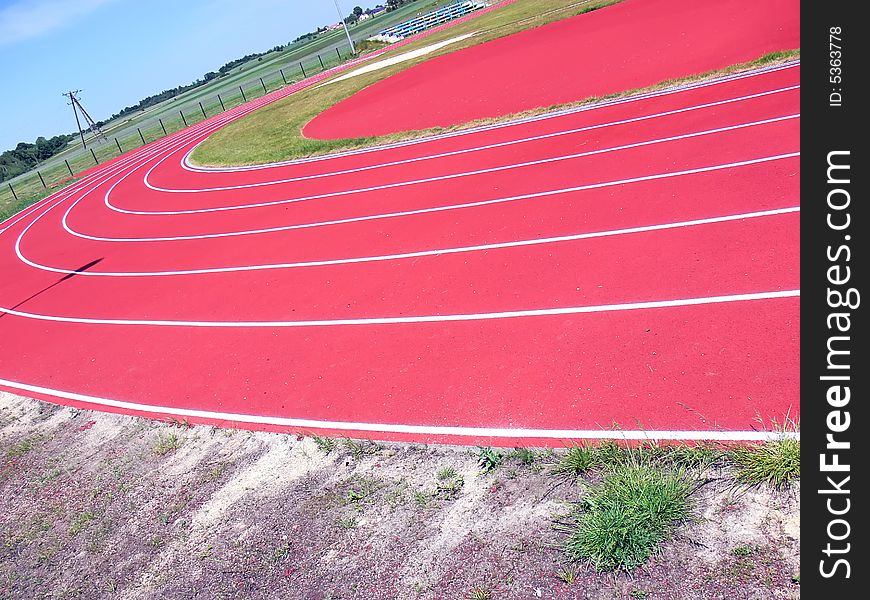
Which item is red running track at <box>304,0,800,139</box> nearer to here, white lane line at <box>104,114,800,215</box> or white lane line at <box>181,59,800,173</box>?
white lane line at <box>181,59,800,173</box>

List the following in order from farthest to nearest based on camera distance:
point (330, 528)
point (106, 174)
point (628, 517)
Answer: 1. point (106, 174)
2. point (330, 528)
3. point (628, 517)

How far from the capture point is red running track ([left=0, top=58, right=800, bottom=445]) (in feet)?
19.9

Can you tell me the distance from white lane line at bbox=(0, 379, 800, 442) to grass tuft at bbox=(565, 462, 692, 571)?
538 millimetres

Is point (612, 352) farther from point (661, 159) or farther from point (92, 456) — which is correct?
point (92, 456)

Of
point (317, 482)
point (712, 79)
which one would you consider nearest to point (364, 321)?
point (317, 482)

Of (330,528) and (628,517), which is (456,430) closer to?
(330,528)

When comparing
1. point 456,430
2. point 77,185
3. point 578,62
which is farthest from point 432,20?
point 456,430

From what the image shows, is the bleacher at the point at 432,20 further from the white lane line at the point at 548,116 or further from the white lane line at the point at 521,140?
the white lane line at the point at 521,140

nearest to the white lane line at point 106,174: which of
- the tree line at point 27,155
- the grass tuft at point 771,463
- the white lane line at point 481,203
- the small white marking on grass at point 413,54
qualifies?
the small white marking on grass at point 413,54

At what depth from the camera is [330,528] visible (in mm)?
5371

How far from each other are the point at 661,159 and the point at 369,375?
6750 mm
